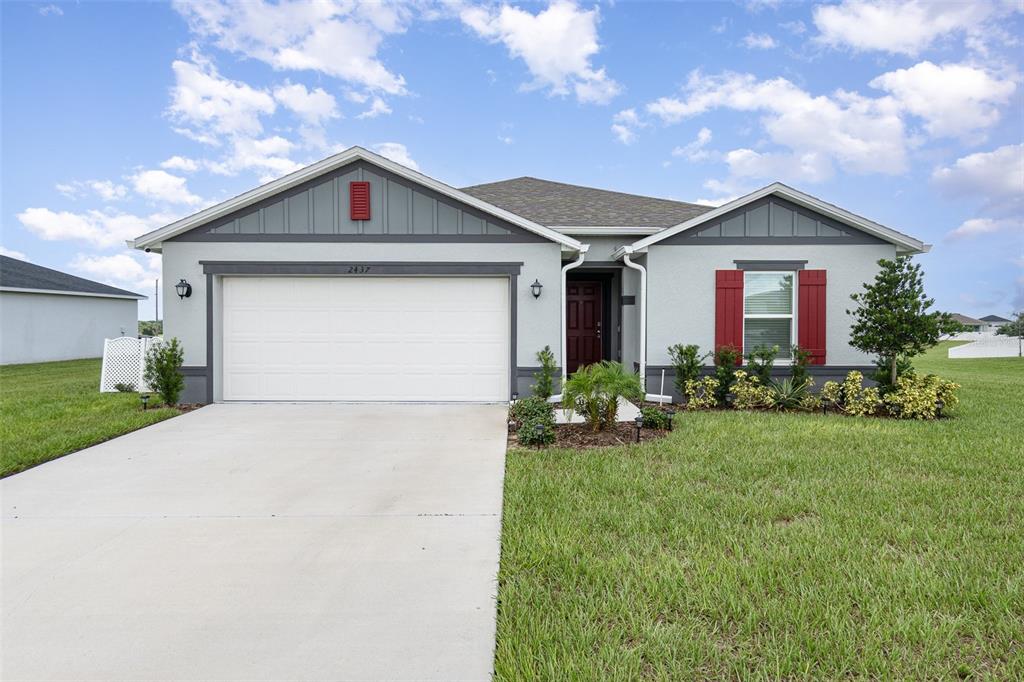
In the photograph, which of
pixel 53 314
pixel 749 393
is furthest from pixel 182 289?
pixel 53 314

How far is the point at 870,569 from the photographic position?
114 inches

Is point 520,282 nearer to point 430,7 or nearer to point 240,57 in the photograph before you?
point 430,7

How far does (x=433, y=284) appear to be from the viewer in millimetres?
8750

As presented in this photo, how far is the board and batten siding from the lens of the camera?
27.9 feet

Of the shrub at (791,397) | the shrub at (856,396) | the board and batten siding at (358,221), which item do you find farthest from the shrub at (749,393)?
the board and batten siding at (358,221)

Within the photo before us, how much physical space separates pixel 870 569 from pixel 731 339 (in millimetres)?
6211

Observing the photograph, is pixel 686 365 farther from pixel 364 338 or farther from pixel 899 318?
pixel 364 338

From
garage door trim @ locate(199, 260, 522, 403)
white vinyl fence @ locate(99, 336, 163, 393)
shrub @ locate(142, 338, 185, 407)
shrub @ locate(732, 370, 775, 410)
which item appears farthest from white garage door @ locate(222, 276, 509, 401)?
shrub @ locate(732, 370, 775, 410)

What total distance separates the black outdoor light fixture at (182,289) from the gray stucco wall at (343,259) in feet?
0.24

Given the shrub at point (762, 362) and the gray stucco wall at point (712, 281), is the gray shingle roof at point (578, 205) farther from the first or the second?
the shrub at point (762, 362)

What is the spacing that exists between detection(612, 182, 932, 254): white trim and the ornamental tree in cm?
110

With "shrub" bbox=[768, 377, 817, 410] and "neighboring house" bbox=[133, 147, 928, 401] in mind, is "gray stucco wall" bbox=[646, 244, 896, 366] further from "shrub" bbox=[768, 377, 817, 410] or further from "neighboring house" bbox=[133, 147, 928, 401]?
"shrub" bbox=[768, 377, 817, 410]

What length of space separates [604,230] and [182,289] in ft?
23.7

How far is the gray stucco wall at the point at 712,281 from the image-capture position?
8781mm
